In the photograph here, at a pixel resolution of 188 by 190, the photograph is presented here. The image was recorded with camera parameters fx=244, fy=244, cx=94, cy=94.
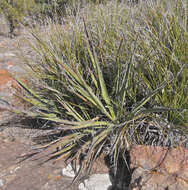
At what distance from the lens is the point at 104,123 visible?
1.89 metres

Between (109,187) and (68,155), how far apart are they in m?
0.53

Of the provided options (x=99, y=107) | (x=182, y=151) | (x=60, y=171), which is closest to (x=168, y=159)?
(x=182, y=151)

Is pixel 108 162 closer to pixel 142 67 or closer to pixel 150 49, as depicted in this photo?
pixel 142 67

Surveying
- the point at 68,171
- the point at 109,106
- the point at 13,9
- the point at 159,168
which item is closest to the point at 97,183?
the point at 68,171

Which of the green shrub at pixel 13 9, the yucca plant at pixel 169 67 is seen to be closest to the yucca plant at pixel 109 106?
the yucca plant at pixel 169 67

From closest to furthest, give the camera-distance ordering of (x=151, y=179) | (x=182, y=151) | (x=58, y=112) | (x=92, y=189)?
(x=151, y=179) < (x=182, y=151) < (x=92, y=189) < (x=58, y=112)

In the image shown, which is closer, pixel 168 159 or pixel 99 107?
→ pixel 168 159

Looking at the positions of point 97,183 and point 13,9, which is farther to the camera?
point 13,9

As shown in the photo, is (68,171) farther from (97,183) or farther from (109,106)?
(109,106)

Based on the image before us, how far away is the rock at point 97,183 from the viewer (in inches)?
69.3

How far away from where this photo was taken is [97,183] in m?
1.78

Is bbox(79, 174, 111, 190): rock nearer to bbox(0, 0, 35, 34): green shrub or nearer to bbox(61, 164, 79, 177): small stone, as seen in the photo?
bbox(61, 164, 79, 177): small stone

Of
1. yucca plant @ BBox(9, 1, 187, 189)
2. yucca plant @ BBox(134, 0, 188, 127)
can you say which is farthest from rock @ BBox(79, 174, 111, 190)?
yucca plant @ BBox(134, 0, 188, 127)

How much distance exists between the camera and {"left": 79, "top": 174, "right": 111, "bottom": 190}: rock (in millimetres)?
1759
